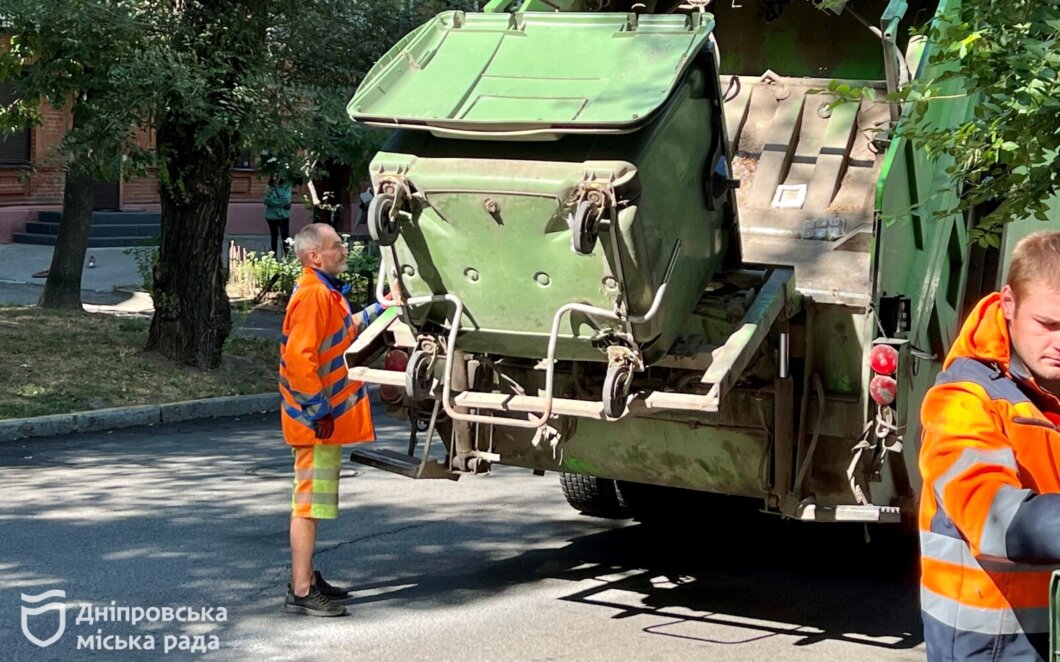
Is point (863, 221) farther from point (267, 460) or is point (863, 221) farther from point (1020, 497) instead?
point (267, 460)

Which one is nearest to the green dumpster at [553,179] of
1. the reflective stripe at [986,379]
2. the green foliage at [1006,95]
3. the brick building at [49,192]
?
the green foliage at [1006,95]

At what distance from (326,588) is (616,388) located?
5.45 feet

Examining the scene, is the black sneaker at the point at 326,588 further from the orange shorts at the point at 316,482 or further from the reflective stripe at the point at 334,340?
the reflective stripe at the point at 334,340

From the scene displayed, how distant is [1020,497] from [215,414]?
9.08 metres

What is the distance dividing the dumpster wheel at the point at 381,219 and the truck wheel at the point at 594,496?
2.55m

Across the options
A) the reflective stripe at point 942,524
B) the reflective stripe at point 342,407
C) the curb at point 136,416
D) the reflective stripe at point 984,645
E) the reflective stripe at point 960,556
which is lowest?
the curb at point 136,416

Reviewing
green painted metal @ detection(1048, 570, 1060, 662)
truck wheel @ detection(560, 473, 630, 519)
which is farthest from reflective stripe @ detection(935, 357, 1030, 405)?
truck wheel @ detection(560, 473, 630, 519)

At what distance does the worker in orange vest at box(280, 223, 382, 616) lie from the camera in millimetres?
5844

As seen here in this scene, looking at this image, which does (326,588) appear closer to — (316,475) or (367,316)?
(316,475)

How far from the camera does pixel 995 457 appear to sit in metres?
2.54

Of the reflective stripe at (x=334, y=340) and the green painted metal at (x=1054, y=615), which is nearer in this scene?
the green painted metal at (x=1054, y=615)

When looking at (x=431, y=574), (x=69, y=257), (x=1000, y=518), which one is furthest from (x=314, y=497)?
(x=69, y=257)

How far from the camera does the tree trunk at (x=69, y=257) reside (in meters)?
14.7

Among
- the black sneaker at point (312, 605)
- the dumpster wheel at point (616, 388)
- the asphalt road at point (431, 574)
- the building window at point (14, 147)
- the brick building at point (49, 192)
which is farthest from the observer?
the building window at point (14, 147)
